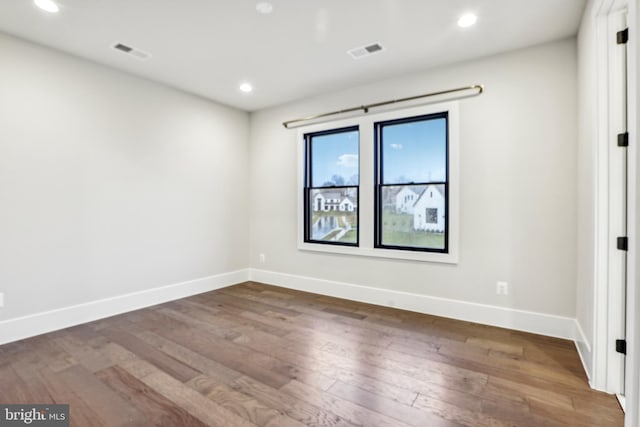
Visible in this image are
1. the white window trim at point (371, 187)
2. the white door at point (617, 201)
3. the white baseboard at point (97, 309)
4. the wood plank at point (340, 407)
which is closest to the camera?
the wood plank at point (340, 407)

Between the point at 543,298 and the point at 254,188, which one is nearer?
the point at 543,298

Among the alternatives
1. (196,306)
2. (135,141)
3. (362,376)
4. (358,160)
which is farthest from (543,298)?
(135,141)

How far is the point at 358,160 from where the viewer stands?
4082mm

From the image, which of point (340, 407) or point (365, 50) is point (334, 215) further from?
point (340, 407)

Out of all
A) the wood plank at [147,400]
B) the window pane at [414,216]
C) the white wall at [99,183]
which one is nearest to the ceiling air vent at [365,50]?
the window pane at [414,216]

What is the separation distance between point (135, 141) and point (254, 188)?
1.80 meters

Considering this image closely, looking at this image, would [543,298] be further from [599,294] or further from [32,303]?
[32,303]

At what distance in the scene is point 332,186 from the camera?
4.36 metres

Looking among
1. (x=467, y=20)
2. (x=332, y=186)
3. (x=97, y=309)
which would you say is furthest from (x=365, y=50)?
(x=97, y=309)

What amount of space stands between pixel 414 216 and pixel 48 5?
3762mm

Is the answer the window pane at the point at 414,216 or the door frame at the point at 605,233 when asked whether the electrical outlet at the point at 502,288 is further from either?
the door frame at the point at 605,233

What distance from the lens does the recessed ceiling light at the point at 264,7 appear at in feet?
7.86

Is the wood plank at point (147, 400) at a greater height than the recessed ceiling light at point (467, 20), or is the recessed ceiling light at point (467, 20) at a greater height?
the recessed ceiling light at point (467, 20)

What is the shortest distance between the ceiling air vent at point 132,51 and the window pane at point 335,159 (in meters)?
2.19
